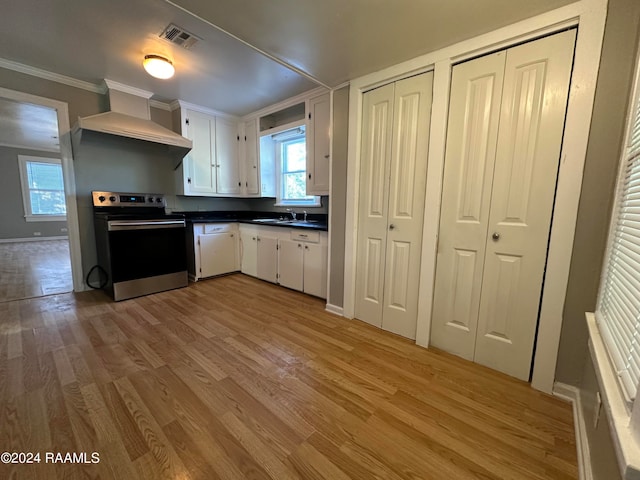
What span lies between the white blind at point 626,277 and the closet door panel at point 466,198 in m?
0.59

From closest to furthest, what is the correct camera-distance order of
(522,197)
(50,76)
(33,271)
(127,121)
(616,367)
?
(616,367) → (522,197) → (50,76) → (127,121) → (33,271)

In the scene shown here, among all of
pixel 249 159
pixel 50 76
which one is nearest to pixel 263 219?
pixel 249 159

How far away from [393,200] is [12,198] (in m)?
9.25

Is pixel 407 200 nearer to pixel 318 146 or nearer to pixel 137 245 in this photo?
pixel 318 146

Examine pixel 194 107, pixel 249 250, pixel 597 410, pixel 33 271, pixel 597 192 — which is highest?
pixel 194 107

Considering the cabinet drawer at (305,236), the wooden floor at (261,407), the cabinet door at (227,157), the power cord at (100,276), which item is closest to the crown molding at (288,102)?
the cabinet door at (227,157)

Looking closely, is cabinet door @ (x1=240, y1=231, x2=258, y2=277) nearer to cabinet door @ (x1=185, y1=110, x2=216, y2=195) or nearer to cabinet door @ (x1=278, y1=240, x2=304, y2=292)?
cabinet door @ (x1=278, y1=240, x2=304, y2=292)

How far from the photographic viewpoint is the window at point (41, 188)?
6.47 meters

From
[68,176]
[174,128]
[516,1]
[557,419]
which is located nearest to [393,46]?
[516,1]

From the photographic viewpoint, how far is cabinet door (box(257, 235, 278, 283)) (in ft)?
11.1

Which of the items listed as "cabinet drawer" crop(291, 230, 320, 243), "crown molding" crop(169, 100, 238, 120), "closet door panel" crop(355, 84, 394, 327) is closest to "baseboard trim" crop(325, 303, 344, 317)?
"closet door panel" crop(355, 84, 394, 327)

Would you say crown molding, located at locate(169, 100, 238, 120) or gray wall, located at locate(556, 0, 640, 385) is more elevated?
crown molding, located at locate(169, 100, 238, 120)

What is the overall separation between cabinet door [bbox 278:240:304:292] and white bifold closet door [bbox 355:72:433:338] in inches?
36.0

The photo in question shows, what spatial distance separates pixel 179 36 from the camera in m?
2.03
